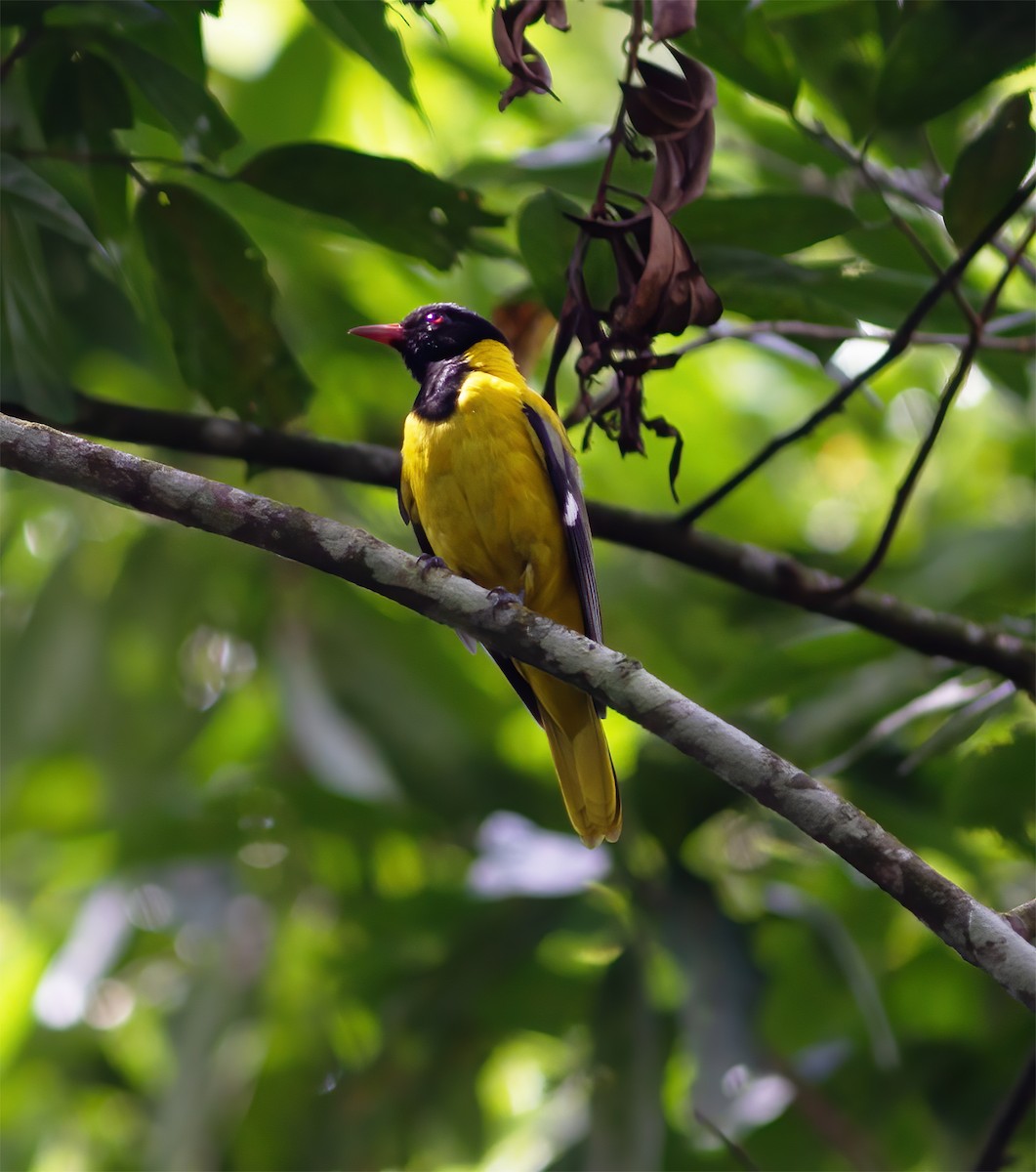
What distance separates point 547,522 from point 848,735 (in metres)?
1.05

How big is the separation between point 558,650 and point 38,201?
1.34 meters

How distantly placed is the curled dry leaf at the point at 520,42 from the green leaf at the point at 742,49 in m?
0.48

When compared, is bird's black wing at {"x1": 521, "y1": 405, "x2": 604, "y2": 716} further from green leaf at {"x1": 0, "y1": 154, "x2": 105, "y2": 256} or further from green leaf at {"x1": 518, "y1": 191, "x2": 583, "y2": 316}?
green leaf at {"x1": 0, "y1": 154, "x2": 105, "y2": 256}

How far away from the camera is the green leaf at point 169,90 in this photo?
2.70 meters

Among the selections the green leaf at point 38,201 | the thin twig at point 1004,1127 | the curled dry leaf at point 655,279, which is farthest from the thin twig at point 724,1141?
the green leaf at point 38,201

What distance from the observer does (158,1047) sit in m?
5.32

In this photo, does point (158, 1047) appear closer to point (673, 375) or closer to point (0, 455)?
point (673, 375)

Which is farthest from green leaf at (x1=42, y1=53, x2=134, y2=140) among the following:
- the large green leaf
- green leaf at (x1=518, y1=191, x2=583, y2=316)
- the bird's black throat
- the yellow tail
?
the yellow tail

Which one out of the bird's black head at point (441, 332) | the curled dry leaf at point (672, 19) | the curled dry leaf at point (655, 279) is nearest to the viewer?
the curled dry leaf at point (672, 19)

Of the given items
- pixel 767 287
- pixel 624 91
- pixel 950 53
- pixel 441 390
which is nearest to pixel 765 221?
pixel 767 287

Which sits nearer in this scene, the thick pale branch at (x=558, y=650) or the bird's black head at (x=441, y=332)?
the thick pale branch at (x=558, y=650)

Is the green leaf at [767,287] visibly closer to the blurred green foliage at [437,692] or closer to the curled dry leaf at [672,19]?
the blurred green foliage at [437,692]

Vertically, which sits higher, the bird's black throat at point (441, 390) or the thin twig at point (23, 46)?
the thin twig at point (23, 46)

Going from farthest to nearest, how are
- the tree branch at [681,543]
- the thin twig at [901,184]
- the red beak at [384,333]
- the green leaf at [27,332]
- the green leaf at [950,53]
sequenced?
the red beak at [384,333], the tree branch at [681,543], the thin twig at [901,184], the green leaf at [27,332], the green leaf at [950,53]
